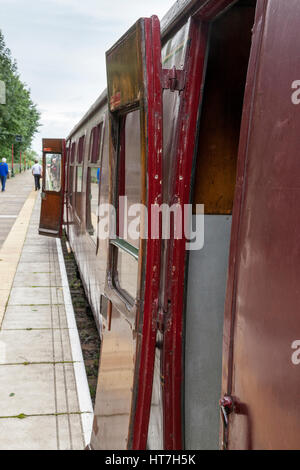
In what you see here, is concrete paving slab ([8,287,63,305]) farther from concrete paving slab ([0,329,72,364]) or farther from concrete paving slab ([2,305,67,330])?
concrete paving slab ([0,329,72,364])

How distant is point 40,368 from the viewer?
488 centimetres

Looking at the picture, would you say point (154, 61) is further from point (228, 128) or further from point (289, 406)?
point (289, 406)

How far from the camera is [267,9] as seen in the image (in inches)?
56.9

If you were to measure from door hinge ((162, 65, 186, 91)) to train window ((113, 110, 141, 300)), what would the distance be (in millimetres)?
649

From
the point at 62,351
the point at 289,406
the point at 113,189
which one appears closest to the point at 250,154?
the point at 289,406

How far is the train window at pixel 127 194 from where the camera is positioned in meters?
2.74

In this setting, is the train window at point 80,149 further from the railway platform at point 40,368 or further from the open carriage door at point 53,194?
the open carriage door at point 53,194

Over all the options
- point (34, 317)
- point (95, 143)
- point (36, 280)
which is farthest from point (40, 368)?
point (36, 280)

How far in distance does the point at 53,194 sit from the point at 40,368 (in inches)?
280

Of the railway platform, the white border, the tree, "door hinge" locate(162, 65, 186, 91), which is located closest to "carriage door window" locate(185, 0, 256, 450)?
"door hinge" locate(162, 65, 186, 91)

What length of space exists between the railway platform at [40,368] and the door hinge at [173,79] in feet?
8.36

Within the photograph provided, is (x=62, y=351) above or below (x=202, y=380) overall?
below

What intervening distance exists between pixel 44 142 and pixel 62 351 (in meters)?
7.28

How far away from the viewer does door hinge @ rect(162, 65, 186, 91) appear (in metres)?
2.12
